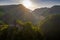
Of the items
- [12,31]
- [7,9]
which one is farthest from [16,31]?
[7,9]

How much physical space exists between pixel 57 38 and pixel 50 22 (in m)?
3.05

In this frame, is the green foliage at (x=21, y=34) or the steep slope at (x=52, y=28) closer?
the green foliage at (x=21, y=34)

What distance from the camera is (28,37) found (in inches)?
649

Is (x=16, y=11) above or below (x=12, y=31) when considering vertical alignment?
above

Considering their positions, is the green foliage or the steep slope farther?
the steep slope

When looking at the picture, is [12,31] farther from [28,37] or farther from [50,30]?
[50,30]

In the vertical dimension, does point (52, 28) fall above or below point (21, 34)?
above

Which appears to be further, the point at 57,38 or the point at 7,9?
the point at 7,9

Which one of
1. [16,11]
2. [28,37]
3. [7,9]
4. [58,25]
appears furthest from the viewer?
[7,9]

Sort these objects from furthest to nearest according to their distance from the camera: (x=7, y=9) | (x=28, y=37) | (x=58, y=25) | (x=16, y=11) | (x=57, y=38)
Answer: (x=7, y=9) → (x=16, y=11) → (x=58, y=25) → (x=57, y=38) → (x=28, y=37)

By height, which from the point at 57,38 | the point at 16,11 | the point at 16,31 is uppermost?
the point at 16,11

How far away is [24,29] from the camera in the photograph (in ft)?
55.6

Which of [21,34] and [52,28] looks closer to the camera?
[21,34]

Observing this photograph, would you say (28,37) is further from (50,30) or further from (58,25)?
(58,25)
